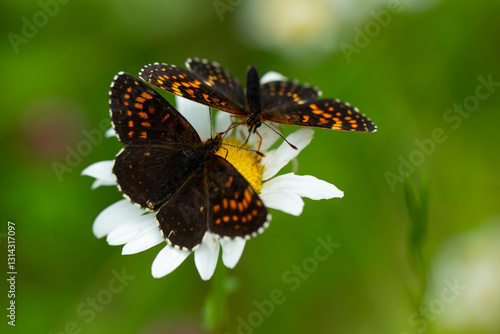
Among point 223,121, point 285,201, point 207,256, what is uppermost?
point 223,121

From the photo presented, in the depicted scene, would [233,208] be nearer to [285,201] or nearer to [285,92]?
[285,201]

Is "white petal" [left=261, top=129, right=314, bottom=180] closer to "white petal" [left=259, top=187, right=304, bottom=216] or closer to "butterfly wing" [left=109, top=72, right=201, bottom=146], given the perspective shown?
"white petal" [left=259, top=187, right=304, bottom=216]

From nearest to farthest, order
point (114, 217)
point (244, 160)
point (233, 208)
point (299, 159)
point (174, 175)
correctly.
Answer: point (233, 208) → point (174, 175) → point (114, 217) → point (244, 160) → point (299, 159)

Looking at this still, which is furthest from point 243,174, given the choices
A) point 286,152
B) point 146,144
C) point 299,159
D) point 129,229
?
point 299,159

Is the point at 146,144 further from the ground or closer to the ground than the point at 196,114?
closer to the ground

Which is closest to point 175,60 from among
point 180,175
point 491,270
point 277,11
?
point 277,11

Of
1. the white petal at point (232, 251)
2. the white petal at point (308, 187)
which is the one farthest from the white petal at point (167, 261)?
the white petal at point (308, 187)

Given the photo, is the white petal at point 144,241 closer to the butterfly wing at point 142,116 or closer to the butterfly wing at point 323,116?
the butterfly wing at point 142,116
